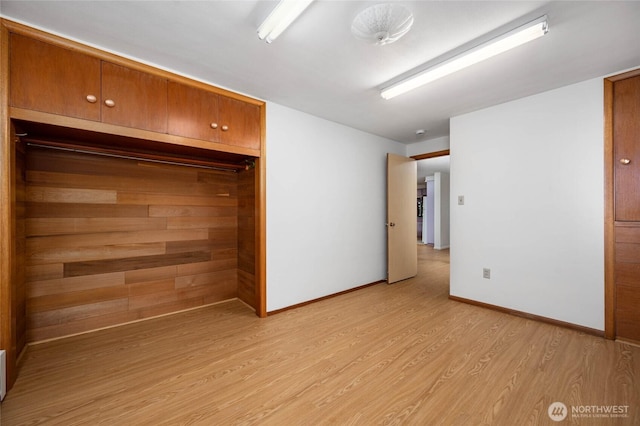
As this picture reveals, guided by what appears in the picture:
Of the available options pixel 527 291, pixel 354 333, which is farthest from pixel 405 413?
pixel 527 291

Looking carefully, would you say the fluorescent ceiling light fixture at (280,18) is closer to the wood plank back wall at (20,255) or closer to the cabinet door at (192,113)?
the cabinet door at (192,113)

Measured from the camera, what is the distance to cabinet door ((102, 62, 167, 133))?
6.30 feet

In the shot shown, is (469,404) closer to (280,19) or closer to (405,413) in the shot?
(405,413)

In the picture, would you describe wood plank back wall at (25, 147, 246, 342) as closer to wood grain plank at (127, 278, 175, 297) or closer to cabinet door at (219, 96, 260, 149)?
wood grain plank at (127, 278, 175, 297)

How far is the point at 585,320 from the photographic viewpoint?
2.40 meters

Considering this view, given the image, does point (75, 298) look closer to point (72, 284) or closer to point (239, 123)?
point (72, 284)

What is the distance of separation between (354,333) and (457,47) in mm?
2662

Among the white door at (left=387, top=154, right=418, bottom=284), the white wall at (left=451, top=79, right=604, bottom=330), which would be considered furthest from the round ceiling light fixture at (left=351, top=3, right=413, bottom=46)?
the white door at (left=387, top=154, right=418, bottom=284)

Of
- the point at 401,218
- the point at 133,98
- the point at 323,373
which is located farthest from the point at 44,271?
the point at 401,218

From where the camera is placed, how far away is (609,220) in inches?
89.8

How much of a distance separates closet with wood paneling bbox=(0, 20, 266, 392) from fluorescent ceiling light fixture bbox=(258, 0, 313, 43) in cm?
104

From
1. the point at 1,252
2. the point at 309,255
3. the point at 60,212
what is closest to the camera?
the point at 1,252

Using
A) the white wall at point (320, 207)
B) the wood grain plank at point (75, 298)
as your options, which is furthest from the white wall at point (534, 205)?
the wood grain plank at point (75, 298)

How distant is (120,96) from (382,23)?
6.78ft
